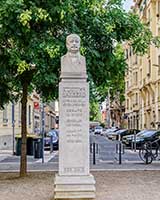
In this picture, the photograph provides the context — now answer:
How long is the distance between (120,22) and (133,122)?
214 feet

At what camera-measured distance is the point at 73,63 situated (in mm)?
12039

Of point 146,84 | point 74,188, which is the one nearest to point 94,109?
point 146,84

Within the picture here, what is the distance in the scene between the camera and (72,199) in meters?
11.1

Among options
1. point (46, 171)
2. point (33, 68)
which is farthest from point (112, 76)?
point (46, 171)

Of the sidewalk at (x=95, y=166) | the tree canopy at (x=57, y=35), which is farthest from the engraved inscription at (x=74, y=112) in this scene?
the sidewalk at (x=95, y=166)

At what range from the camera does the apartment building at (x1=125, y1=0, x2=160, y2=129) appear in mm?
58031

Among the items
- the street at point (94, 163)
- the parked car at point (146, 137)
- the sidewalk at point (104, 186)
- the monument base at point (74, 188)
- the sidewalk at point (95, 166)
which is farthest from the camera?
the parked car at point (146, 137)

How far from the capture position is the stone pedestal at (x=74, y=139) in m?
11.4

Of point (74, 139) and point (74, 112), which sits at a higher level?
point (74, 112)

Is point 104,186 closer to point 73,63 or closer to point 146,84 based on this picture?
point 73,63

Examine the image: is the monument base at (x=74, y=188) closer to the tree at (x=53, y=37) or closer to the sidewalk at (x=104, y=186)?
the sidewalk at (x=104, y=186)

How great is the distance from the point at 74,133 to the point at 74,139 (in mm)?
134

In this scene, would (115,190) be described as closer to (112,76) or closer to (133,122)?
(112,76)

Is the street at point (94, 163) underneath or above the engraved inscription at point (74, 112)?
underneath
